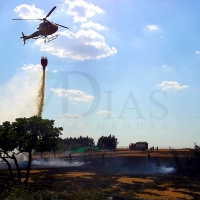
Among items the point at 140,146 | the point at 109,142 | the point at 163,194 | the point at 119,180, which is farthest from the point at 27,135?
the point at 109,142

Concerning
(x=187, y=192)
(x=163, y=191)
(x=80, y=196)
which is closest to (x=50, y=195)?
(x=80, y=196)

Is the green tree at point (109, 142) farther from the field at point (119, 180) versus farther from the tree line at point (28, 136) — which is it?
the tree line at point (28, 136)

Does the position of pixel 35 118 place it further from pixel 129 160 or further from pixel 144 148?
pixel 144 148

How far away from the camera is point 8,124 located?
91.8 feet

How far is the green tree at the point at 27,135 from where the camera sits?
2659 cm

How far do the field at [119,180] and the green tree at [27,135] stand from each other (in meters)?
3.89

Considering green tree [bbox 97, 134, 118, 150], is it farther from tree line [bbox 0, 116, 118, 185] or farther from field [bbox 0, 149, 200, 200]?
tree line [bbox 0, 116, 118, 185]

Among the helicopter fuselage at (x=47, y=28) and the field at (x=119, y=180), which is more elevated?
the helicopter fuselage at (x=47, y=28)

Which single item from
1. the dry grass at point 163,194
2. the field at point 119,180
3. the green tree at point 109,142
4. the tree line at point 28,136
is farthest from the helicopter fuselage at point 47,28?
the green tree at point 109,142

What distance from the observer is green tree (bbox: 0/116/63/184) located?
26.6 meters

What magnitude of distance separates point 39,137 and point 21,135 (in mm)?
1957

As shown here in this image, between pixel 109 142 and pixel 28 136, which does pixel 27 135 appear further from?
pixel 109 142

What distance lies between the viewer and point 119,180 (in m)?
30.7

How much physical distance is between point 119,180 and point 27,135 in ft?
41.2
